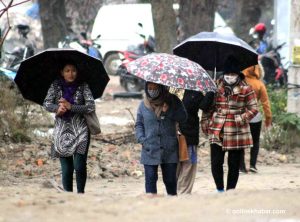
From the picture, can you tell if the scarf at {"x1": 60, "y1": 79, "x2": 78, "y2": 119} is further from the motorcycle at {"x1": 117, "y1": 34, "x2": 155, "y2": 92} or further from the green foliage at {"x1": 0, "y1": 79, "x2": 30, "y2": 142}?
the motorcycle at {"x1": 117, "y1": 34, "x2": 155, "y2": 92}

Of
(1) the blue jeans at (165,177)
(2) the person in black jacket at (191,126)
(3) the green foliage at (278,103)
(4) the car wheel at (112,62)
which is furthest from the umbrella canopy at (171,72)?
(4) the car wheel at (112,62)

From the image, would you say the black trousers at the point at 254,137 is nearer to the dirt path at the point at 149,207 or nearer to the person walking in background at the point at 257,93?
the person walking in background at the point at 257,93

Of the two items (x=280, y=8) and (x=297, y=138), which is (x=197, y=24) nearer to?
(x=297, y=138)

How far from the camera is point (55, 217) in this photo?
6633 mm

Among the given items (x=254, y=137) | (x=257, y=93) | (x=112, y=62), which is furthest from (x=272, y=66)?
(x=257, y=93)

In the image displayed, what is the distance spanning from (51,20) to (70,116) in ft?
52.9

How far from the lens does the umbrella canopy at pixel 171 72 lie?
822cm

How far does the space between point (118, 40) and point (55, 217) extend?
23160 millimetres

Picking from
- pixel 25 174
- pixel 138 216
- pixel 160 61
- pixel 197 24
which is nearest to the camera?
pixel 138 216

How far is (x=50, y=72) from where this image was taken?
923 centimetres

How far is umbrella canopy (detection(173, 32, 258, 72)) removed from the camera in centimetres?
951

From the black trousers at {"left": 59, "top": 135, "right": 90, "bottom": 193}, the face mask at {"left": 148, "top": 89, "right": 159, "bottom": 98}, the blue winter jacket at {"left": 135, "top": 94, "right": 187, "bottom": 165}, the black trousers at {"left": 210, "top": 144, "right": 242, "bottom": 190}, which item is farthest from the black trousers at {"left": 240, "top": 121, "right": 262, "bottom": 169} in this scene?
the face mask at {"left": 148, "top": 89, "right": 159, "bottom": 98}

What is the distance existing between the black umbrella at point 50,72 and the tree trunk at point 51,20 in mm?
15012

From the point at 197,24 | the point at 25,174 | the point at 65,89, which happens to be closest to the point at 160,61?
the point at 65,89
